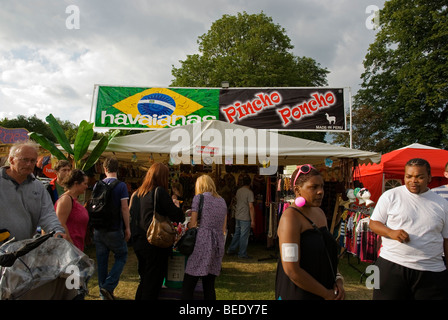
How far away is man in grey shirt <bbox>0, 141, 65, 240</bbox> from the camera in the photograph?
6.97 ft

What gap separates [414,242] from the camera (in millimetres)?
2262

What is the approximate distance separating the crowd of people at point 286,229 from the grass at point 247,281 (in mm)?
827

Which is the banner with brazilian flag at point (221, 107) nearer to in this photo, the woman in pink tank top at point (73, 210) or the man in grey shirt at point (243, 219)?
the man in grey shirt at point (243, 219)

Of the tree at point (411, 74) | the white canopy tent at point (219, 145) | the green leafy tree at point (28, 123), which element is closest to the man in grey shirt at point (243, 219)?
the white canopy tent at point (219, 145)

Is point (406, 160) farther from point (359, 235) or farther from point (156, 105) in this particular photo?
point (156, 105)

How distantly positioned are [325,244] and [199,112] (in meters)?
8.10

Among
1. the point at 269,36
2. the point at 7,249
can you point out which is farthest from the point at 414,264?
the point at 269,36

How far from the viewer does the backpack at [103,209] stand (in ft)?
11.2

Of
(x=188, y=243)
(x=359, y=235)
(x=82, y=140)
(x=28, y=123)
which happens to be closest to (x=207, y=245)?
(x=188, y=243)

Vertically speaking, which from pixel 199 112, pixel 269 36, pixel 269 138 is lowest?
pixel 269 138

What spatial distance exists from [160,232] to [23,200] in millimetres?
1210

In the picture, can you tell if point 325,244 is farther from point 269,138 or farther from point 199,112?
point 199,112

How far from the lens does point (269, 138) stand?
5.59 m

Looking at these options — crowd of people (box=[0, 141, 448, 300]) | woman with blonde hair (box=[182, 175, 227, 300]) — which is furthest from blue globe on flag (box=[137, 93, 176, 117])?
woman with blonde hair (box=[182, 175, 227, 300])
